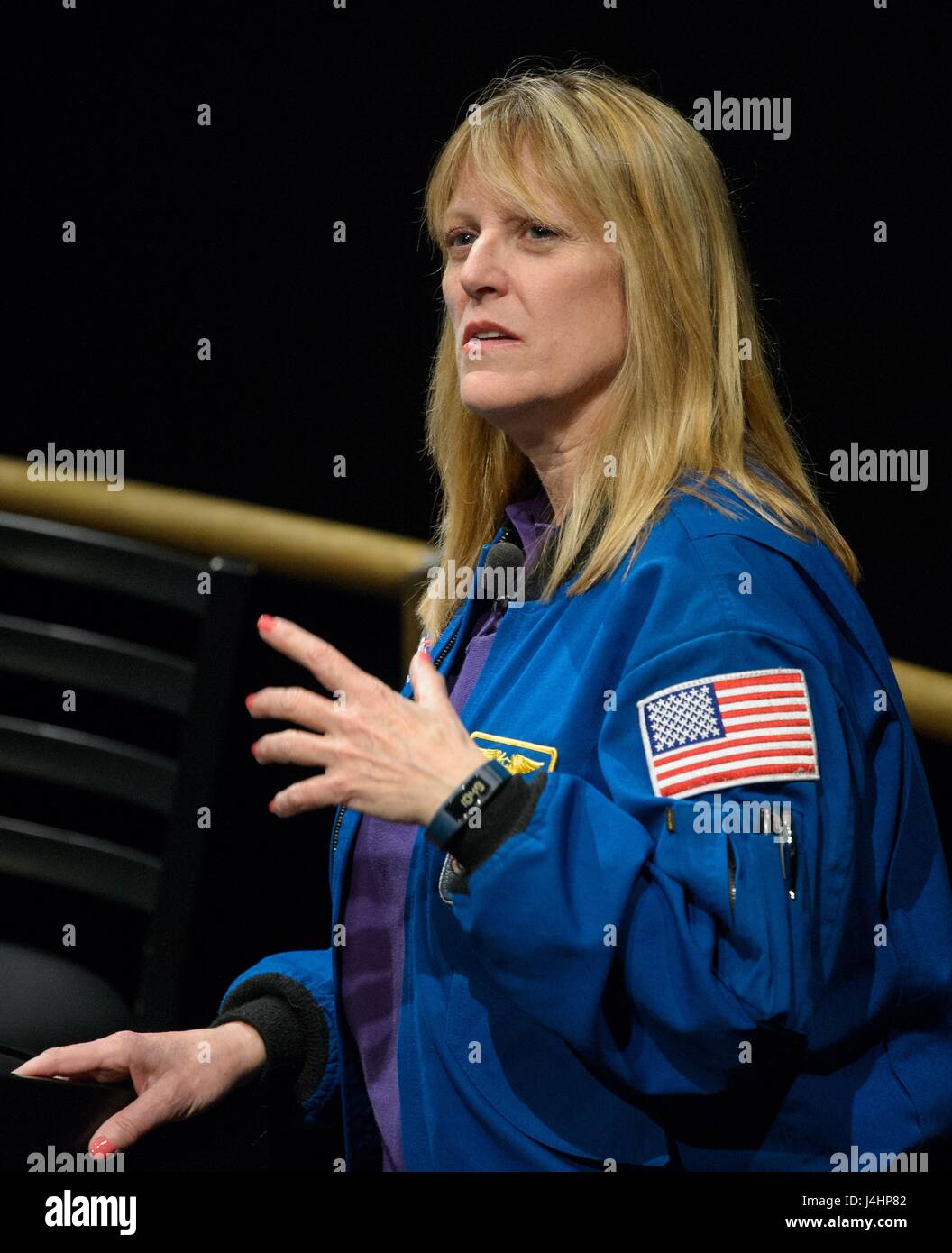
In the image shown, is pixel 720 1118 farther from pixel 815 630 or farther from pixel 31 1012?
pixel 31 1012

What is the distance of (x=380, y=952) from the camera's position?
53.0 inches

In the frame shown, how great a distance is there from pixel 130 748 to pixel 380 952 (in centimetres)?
39

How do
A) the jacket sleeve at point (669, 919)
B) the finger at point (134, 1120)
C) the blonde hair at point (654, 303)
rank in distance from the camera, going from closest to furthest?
1. the jacket sleeve at point (669, 919)
2. the finger at point (134, 1120)
3. the blonde hair at point (654, 303)

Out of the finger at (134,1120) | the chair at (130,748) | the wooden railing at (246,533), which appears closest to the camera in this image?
the finger at (134,1120)

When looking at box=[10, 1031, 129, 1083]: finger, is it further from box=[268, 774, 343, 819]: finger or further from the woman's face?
A: the woman's face

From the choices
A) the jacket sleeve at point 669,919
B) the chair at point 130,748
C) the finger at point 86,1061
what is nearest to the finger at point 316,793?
the jacket sleeve at point 669,919

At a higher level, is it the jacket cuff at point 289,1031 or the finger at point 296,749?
the finger at point 296,749

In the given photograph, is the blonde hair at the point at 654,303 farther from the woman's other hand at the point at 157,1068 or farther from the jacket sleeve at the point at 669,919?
the woman's other hand at the point at 157,1068

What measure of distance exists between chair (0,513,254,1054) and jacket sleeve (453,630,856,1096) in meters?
0.53

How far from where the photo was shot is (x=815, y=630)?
1.17 meters

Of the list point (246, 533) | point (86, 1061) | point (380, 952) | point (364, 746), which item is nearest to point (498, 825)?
point (364, 746)

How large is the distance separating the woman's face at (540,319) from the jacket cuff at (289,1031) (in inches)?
23.0

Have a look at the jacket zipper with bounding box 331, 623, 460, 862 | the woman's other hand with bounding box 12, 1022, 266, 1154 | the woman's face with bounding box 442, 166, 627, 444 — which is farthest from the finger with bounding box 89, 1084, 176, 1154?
the woman's face with bounding box 442, 166, 627, 444

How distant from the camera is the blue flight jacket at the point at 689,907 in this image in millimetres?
1036
